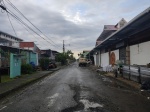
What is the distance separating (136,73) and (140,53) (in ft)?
12.9

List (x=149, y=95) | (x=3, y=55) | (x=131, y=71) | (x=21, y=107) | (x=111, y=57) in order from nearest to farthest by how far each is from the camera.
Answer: (x=21, y=107), (x=149, y=95), (x=131, y=71), (x=3, y=55), (x=111, y=57)

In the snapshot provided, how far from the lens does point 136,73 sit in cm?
1762

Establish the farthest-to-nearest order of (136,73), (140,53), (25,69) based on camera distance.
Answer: (25,69) < (140,53) < (136,73)

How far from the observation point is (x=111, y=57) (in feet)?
123

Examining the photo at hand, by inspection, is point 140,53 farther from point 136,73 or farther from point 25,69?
point 25,69

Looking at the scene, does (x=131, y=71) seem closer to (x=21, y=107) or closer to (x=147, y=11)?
(x=147, y=11)

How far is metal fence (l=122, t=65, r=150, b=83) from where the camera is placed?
15.5m

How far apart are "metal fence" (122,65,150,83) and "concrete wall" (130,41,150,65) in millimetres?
1324

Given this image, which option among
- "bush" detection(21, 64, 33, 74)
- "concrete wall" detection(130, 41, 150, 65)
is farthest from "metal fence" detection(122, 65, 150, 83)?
"bush" detection(21, 64, 33, 74)

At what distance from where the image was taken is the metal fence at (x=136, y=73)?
15508 millimetres

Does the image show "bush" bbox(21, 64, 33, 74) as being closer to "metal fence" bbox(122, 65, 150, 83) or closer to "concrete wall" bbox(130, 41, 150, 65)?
"concrete wall" bbox(130, 41, 150, 65)

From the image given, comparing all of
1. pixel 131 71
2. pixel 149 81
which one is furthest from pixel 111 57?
pixel 149 81

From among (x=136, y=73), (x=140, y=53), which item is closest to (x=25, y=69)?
(x=140, y=53)

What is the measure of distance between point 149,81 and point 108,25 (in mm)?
55965
